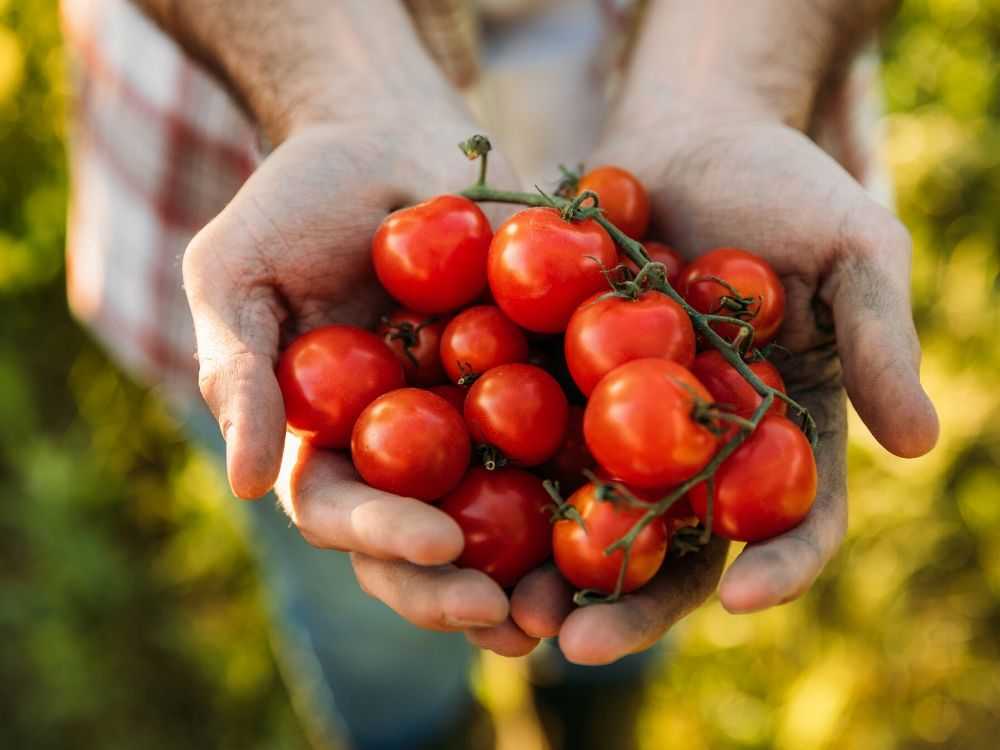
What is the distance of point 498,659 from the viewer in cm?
451

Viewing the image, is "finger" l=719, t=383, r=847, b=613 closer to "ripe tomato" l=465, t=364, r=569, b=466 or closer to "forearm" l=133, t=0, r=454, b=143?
"ripe tomato" l=465, t=364, r=569, b=466

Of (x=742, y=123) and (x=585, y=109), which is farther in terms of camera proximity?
(x=585, y=109)

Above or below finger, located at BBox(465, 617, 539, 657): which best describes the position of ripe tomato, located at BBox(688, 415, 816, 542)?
above

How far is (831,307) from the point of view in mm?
2441

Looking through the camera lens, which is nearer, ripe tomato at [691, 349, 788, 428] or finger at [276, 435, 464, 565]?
finger at [276, 435, 464, 565]

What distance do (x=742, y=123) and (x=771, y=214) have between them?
14.0 inches

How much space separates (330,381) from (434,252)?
0.36 meters

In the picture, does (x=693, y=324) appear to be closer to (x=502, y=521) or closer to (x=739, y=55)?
(x=502, y=521)

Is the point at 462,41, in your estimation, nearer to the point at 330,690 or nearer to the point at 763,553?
the point at 763,553

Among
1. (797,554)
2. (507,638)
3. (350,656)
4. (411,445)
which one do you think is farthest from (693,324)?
(350,656)

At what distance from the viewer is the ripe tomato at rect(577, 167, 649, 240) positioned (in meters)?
2.60

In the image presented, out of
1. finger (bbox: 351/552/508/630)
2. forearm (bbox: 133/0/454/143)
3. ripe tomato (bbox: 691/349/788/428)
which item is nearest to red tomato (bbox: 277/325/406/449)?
finger (bbox: 351/552/508/630)

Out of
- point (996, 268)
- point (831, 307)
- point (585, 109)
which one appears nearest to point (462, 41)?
point (585, 109)

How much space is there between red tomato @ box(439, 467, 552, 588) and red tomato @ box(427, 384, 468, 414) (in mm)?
191
